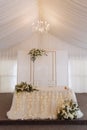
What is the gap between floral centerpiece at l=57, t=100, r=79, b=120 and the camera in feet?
14.5

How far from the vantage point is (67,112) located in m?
4.44

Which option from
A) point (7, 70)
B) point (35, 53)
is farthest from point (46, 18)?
point (7, 70)

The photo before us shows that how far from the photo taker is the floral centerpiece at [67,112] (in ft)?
14.5

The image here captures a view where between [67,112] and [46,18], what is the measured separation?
4061mm

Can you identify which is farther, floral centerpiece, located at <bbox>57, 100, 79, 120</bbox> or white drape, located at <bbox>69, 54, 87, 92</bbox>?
white drape, located at <bbox>69, 54, 87, 92</bbox>

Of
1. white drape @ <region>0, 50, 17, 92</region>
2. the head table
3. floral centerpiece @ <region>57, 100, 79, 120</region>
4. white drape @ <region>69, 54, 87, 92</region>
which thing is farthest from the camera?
white drape @ <region>0, 50, 17, 92</region>

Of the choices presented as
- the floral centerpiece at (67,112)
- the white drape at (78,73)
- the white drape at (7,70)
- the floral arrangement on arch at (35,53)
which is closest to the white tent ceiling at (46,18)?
the white drape at (7,70)

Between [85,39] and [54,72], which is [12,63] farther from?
[85,39]

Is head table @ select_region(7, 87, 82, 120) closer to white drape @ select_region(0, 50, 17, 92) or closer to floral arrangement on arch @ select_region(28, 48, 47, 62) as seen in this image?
floral arrangement on arch @ select_region(28, 48, 47, 62)

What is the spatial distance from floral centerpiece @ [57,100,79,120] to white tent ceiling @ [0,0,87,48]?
2.39m

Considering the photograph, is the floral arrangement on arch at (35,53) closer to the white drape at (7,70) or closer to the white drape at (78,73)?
the white drape at (7,70)

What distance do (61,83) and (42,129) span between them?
442 centimetres

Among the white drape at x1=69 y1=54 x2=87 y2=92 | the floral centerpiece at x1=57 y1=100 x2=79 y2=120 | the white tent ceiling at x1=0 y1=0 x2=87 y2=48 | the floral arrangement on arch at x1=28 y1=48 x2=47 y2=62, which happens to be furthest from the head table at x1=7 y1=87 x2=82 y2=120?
the white drape at x1=69 y1=54 x2=87 y2=92

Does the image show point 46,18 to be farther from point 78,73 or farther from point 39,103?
point 39,103
